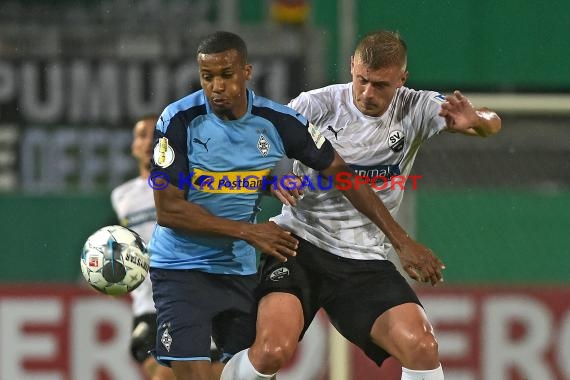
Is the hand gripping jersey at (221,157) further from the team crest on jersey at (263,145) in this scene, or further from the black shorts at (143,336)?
the black shorts at (143,336)

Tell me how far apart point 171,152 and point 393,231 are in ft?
2.86

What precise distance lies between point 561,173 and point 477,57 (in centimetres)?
233

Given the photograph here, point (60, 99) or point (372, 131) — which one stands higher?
point (372, 131)

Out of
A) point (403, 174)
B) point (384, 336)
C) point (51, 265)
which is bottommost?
point (51, 265)

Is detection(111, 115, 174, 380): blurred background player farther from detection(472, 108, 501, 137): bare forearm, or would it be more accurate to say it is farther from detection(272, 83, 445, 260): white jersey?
detection(472, 108, 501, 137): bare forearm

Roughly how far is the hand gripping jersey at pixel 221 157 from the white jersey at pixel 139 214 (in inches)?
66.4

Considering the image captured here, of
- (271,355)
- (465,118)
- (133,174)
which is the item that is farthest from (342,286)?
(133,174)

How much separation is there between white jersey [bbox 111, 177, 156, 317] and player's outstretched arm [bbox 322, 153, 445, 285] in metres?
2.05

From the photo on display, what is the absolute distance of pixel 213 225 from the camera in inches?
173

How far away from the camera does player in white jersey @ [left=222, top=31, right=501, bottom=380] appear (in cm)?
440

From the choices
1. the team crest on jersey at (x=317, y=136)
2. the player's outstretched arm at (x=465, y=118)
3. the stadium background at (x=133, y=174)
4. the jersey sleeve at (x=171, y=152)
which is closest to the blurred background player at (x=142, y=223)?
the stadium background at (x=133, y=174)

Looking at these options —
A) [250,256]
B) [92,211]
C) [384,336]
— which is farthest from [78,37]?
[384,336]

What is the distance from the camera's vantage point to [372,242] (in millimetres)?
4684

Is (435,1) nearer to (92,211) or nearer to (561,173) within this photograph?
(561,173)
